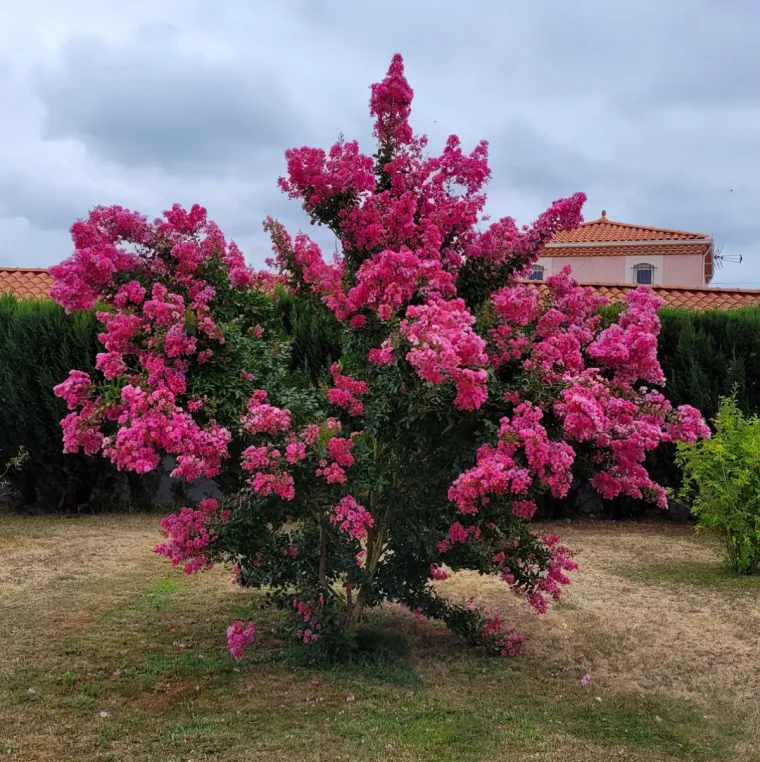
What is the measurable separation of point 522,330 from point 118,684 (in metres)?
2.82

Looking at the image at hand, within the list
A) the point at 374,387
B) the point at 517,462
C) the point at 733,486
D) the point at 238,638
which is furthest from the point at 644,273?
the point at 238,638

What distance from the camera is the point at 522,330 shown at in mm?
3918

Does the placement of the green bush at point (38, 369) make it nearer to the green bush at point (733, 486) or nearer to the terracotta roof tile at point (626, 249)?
the green bush at point (733, 486)

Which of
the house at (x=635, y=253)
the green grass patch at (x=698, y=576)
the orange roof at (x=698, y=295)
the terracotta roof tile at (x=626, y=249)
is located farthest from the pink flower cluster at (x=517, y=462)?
the terracotta roof tile at (x=626, y=249)

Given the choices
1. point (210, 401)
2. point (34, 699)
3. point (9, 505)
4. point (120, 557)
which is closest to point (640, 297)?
point (210, 401)

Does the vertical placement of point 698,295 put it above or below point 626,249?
below

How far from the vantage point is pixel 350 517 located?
3.68 m

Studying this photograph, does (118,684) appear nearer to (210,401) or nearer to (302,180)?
(210,401)

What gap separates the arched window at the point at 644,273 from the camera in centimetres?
2781

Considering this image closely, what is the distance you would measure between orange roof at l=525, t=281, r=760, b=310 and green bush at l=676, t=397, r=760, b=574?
5107 millimetres

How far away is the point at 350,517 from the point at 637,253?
84.9 feet

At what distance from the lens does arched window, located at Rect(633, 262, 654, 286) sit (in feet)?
91.2

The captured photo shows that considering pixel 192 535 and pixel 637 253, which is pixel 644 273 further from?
pixel 192 535

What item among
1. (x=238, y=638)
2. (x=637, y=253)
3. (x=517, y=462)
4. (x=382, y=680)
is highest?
(x=637, y=253)
